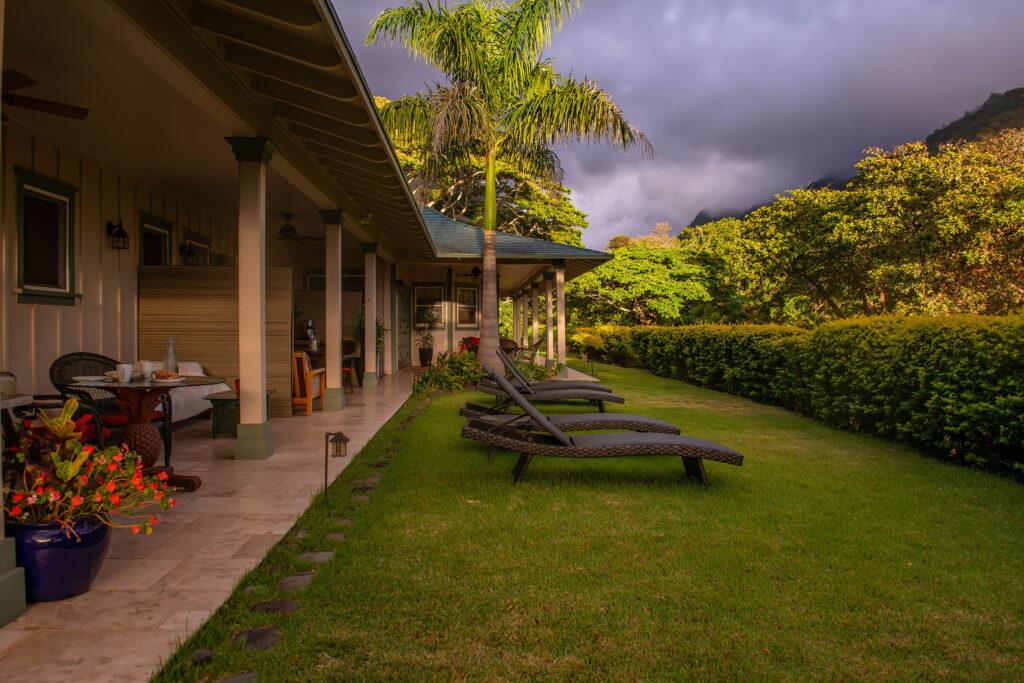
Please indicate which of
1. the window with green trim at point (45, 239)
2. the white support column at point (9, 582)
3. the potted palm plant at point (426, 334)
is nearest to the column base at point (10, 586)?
the white support column at point (9, 582)

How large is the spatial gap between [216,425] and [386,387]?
5.17 meters

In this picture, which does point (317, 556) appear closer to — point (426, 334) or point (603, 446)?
point (603, 446)

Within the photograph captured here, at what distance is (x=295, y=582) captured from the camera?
290 centimetres

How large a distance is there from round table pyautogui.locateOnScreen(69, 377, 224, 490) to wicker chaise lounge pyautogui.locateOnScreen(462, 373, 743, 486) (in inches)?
83.0

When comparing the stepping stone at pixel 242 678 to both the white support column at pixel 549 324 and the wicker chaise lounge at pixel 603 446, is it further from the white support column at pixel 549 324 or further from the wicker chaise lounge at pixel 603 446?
the white support column at pixel 549 324

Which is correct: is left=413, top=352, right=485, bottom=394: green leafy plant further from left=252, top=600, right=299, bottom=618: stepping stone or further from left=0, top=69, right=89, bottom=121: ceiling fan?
left=252, top=600, right=299, bottom=618: stepping stone

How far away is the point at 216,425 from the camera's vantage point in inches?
267

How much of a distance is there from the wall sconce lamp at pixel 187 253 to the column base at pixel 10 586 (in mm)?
7058

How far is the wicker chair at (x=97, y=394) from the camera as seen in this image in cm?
492

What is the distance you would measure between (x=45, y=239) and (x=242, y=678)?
225 inches

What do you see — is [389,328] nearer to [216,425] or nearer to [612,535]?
[216,425]

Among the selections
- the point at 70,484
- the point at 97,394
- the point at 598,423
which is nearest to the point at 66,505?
the point at 70,484

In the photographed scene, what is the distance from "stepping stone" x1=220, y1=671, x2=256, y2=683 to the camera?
2092mm

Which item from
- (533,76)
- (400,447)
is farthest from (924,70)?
(400,447)
